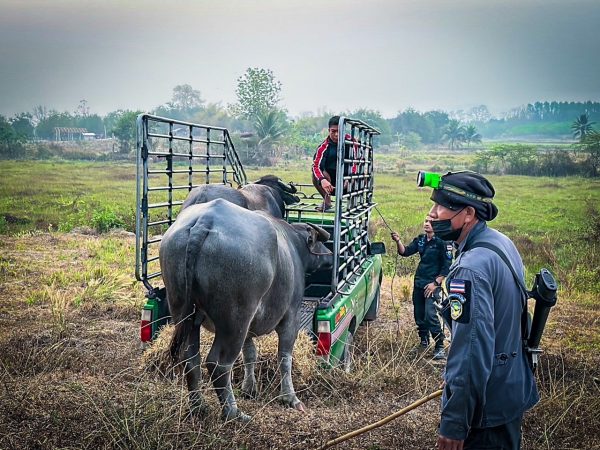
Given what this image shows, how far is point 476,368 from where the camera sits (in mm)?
2494

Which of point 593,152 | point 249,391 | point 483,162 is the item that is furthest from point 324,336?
point 483,162

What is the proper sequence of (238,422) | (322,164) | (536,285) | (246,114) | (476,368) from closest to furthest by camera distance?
(476,368)
(536,285)
(238,422)
(322,164)
(246,114)

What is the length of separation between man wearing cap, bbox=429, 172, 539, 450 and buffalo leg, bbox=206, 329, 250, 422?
1707 millimetres

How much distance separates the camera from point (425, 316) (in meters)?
6.67

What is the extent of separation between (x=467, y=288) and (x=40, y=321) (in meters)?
6.02

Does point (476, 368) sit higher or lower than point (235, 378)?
higher

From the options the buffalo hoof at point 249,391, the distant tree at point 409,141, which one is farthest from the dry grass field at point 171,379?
the distant tree at point 409,141

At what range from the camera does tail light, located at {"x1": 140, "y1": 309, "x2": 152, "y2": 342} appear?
4.85 meters

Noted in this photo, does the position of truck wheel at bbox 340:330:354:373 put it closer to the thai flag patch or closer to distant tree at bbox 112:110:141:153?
the thai flag patch

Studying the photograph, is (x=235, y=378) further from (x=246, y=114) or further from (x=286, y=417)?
(x=246, y=114)

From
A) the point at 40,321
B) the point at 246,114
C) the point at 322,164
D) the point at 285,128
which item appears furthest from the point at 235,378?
the point at 246,114

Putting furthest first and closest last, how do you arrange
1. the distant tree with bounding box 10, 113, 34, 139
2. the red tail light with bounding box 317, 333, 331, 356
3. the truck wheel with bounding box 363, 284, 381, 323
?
the distant tree with bounding box 10, 113, 34, 139, the truck wheel with bounding box 363, 284, 381, 323, the red tail light with bounding box 317, 333, 331, 356

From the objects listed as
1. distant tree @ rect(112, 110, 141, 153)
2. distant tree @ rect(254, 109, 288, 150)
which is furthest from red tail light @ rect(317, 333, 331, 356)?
distant tree @ rect(254, 109, 288, 150)

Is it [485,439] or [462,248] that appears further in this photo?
[462,248]
